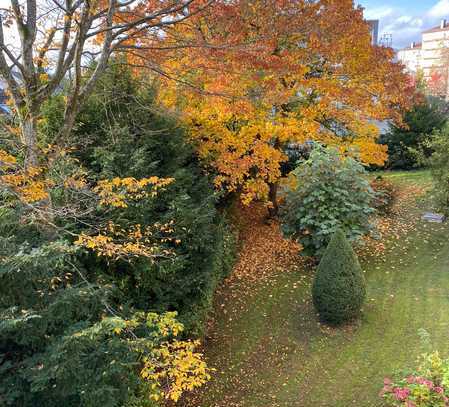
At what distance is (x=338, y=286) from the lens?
730 cm

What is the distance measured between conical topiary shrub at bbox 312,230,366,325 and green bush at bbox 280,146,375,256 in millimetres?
1820

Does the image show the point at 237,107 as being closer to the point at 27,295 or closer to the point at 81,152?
the point at 81,152

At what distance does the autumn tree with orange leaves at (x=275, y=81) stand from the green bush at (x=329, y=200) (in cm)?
77

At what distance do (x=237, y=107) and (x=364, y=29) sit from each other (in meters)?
3.98

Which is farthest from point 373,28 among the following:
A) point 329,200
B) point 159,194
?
point 159,194

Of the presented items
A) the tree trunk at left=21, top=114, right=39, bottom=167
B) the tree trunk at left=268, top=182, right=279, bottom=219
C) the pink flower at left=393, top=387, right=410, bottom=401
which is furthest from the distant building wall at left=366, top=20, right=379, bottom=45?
the pink flower at left=393, top=387, right=410, bottom=401

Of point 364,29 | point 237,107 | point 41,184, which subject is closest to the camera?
point 41,184

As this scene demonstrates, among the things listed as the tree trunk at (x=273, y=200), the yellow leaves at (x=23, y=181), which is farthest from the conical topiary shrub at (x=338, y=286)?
the tree trunk at (x=273, y=200)

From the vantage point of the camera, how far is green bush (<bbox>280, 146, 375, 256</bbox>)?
9.51 m

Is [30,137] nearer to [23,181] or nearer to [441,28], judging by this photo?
[23,181]

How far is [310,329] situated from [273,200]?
5892mm

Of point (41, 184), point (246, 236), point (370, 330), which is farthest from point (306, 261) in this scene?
point (41, 184)

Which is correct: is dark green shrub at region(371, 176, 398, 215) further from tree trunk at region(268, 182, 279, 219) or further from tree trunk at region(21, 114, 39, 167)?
tree trunk at region(21, 114, 39, 167)

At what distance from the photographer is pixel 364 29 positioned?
31.9 ft
